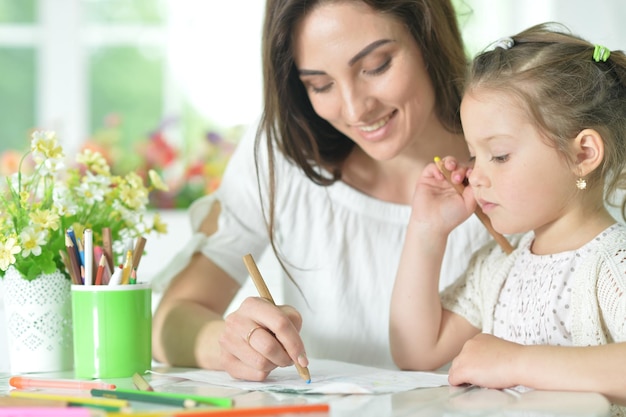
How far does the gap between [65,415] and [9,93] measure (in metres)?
3.21

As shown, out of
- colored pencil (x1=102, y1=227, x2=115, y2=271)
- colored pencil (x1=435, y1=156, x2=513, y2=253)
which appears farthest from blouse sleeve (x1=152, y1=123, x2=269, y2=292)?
colored pencil (x1=435, y1=156, x2=513, y2=253)

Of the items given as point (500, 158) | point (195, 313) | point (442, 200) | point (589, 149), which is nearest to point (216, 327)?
point (195, 313)

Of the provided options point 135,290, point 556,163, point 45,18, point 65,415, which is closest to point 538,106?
point 556,163

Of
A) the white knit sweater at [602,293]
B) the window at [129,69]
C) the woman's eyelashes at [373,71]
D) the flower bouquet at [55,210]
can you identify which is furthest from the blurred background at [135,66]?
the white knit sweater at [602,293]

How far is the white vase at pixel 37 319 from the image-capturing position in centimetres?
140

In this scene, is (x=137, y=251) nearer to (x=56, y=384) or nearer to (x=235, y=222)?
(x=56, y=384)

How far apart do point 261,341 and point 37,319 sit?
1.29 ft

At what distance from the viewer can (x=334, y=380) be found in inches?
48.1

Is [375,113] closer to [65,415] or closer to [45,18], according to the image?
[65,415]

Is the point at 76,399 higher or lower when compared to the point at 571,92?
lower

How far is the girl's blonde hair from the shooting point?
4.33ft

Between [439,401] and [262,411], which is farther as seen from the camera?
[439,401]

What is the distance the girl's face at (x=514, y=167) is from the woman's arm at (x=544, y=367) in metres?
0.24

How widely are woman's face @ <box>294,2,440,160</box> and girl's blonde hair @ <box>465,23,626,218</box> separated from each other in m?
0.24
